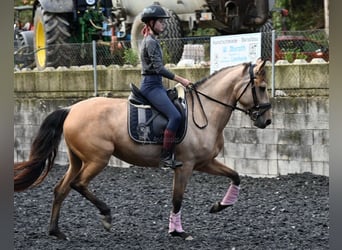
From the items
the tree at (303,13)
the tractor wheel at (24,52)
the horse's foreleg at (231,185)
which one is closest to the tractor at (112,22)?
the tractor wheel at (24,52)

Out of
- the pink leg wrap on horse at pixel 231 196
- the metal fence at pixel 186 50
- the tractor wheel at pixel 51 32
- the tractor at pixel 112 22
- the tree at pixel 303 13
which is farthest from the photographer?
the tree at pixel 303 13

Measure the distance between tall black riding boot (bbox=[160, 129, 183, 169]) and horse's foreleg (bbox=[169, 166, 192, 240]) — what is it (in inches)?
2.6

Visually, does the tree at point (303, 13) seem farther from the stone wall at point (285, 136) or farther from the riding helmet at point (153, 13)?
the riding helmet at point (153, 13)

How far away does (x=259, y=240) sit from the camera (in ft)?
23.0

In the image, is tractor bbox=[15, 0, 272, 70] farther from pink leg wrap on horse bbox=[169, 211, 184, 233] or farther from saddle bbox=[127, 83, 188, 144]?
pink leg wrap on horse bbox=[169, 211, 184, 233]

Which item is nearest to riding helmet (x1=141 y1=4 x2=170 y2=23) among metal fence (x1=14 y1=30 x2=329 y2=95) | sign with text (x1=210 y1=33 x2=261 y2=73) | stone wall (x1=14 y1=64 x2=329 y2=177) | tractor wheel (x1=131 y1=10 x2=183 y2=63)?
stone wall (x1=14 y1=64 x2=329 y2=177)

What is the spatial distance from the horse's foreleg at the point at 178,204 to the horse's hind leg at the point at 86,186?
0.58 meters

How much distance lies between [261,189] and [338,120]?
30.7 ft

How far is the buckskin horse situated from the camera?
7.25 metres

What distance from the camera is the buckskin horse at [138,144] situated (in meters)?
7.25

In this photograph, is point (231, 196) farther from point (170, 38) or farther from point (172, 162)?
point (170, 38)

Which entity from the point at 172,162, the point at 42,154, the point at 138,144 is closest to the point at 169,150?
the point at 172,162

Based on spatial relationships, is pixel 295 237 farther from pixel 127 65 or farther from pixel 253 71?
pixel 127 65

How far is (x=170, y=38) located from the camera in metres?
14.6
